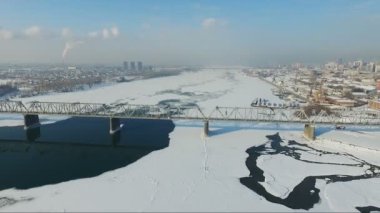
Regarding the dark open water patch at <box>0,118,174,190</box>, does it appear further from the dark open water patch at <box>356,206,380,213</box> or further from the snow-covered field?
the dark open water patch at <box>356,206,380,213</box>

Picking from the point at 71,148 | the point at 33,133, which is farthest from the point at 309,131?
the point at 33,133

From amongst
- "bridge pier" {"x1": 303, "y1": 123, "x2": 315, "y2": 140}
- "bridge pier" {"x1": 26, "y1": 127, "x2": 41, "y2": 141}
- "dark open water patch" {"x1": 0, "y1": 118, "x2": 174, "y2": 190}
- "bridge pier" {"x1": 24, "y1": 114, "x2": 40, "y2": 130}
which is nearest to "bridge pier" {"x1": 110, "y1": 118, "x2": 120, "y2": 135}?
"dark open water patch" {"x1": 0, "y1": 118, "x2": 174, "y2": 190}

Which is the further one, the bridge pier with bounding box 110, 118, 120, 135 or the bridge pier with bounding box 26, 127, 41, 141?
the bridge pier with bounding box 110, 118, 120, 135

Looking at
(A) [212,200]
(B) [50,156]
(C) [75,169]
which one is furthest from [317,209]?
(B) [50,156]

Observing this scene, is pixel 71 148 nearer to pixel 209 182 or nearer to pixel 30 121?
pixel 30 121

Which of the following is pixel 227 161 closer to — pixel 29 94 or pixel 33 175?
pixel 33 175

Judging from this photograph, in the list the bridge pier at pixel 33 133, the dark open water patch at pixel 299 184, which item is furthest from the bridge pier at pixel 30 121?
the dark open water patch at pixel 299 184

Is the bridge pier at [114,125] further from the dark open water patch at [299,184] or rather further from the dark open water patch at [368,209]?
the dark open water patch at [368,209]
